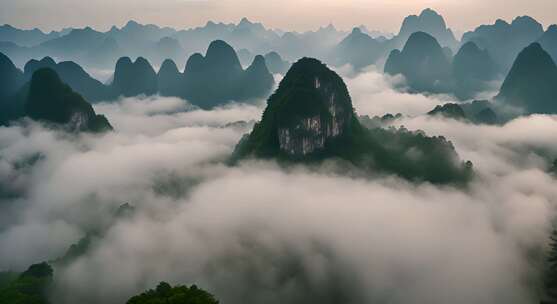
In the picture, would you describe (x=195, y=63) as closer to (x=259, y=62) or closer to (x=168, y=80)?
(x=168, y=80)

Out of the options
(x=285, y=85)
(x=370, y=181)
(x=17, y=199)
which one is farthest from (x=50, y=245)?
(x=370, y=181)

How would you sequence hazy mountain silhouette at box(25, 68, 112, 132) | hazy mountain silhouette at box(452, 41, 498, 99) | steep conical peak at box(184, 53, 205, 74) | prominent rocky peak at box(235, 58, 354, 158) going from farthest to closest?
1. steep conical peak at box(184, 53, 205, 74)
2. hazy mountain silhouette at box(452, 41, 498, 99)
3. hazy mountain silhouette at box(25, 68, 112, 132)
4. prominent rocky peak at box(235, 58, 354, 158)

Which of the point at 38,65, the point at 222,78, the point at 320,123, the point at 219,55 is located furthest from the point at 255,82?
the point at 320,123

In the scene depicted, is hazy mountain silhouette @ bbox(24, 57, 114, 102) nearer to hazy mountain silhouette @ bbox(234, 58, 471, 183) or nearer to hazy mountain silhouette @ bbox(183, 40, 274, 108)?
hazy mountain silhouette @ bbox(183, 40, 274, 108)

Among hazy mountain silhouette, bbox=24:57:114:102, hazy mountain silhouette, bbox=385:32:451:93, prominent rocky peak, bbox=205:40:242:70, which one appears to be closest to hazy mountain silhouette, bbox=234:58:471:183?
hazy mountain silhouette, bbox=385:32:451:93

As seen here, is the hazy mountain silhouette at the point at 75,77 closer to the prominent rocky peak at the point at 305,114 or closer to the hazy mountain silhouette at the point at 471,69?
the prominent rocky peak at the point at 305,114

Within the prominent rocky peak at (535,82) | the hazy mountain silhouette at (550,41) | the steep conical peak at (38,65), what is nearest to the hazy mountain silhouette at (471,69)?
the hazy mountain silhouette at (550,41)

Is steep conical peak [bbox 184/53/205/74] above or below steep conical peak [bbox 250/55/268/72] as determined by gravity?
above
